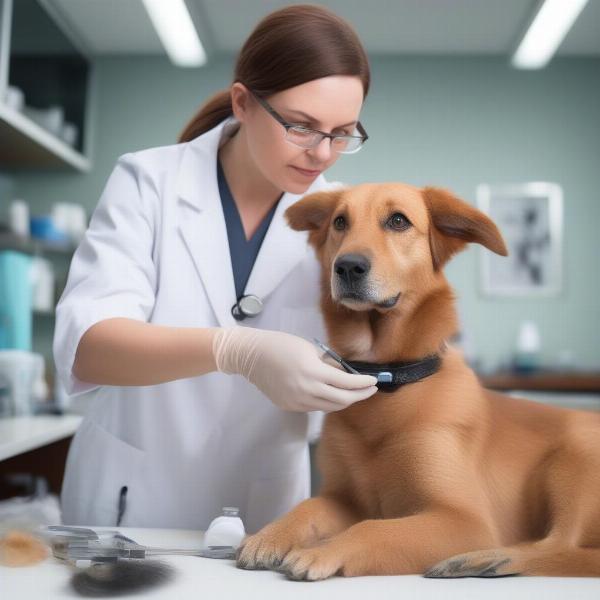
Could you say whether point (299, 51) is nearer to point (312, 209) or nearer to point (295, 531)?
point (312, 209)

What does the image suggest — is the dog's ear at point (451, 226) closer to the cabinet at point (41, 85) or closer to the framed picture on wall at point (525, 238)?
the cabinet at point (41, 85)

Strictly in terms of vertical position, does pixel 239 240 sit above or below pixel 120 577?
above

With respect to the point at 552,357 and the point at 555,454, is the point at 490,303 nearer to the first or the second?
the point at 552,357

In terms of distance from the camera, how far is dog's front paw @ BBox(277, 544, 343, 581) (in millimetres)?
787

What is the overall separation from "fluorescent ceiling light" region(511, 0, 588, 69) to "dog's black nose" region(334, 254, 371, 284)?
109 inches

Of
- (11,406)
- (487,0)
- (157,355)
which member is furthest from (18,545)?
(487,0)

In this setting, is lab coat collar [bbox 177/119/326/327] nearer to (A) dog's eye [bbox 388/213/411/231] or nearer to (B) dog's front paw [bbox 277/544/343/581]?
(A) dog's eye [bbox 388/213/411/231]

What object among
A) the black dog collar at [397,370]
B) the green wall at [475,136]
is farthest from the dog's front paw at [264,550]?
the green wall at [475,136]

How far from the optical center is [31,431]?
1993 mm

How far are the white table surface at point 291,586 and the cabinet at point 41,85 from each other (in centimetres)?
294

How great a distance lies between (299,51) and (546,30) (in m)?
2.91

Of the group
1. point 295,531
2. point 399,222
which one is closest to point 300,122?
point 399,222

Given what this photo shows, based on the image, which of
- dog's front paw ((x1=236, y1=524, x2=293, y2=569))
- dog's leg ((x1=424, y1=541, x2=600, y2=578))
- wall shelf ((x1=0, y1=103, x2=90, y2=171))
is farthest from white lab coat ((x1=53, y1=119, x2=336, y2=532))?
wall shelf ((x1=0, y1=103, x2=90, y2=171))

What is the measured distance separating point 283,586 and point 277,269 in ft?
2.41
